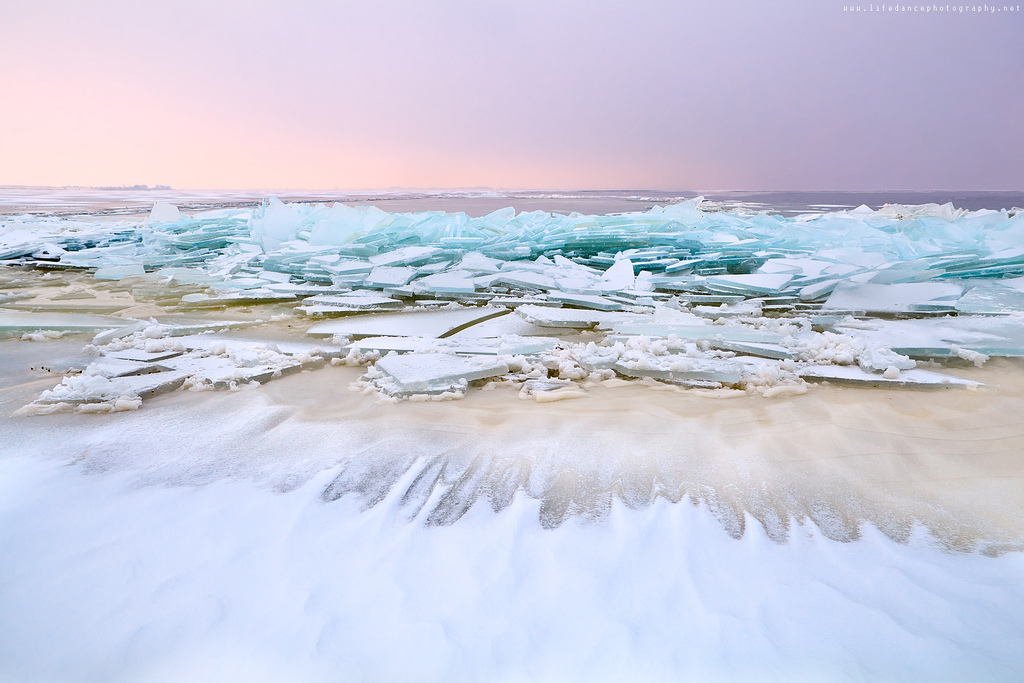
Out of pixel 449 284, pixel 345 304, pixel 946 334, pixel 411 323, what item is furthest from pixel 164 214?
pixel 946 334

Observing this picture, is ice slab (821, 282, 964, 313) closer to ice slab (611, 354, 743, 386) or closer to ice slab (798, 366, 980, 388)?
ice slab (798, 366, 980, 388)

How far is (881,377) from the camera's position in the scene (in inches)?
88.8

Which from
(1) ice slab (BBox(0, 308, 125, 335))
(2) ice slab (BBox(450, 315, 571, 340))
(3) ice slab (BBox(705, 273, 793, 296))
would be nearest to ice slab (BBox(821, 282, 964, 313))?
(3) ice slab (BBox(705, 273, 793, 296))

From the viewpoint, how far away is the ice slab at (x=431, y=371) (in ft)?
7.10

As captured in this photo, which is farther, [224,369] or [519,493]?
[224,369]

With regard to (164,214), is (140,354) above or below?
below

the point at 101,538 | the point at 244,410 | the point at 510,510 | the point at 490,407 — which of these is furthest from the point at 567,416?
the point at 101,538

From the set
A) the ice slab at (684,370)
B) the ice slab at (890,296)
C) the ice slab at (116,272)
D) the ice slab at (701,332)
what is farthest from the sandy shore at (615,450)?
the ice slab at (116,272)

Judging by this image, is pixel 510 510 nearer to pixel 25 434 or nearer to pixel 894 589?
pixel 894 589

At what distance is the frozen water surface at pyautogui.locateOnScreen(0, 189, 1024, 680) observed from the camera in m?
0.97

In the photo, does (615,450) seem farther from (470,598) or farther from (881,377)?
(881,377)

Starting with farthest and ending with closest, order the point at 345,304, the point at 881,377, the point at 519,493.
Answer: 1. the point at 345,304
2. the point at 881,377
3. the point at 519,493

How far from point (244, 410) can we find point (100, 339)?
4.68ft

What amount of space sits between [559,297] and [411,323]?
3.59 feet
